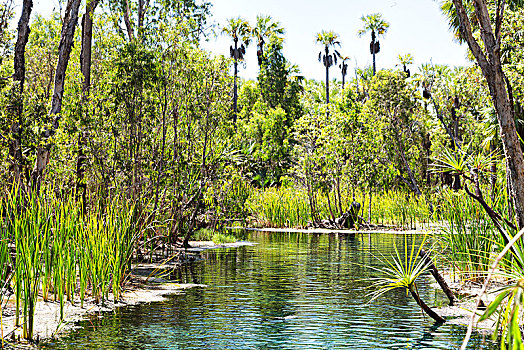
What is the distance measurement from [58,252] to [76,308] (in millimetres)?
1165

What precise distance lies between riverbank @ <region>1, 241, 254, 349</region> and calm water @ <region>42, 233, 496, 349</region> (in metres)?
0.22

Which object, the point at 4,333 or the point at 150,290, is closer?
the point at 4,333

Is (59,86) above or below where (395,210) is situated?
above

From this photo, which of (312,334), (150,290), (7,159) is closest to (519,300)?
(312,334)

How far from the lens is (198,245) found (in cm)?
1823

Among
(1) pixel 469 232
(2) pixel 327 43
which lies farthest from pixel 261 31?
(1) pixel 469 232

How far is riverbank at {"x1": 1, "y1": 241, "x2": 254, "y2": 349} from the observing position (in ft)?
22.7

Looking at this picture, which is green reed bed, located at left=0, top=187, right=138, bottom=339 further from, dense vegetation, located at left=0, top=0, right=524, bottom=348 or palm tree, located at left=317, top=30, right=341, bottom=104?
palm tree, located at left=317, top=30, right=341, bottom=104

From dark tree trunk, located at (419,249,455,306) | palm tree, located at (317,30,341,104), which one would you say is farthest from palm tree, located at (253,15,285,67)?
dark tree trunk, located at (419,249,455,306)

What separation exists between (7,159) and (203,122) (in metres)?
5.55

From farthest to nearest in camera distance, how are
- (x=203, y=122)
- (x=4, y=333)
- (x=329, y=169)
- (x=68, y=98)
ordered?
1. (x=329, y=169)
2. (x=203, y=122)
3. (x=68, y=98)
4. (x=4, y=333)

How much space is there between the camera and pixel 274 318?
8375 millimetres

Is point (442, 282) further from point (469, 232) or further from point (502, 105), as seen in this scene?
point (502, 105)

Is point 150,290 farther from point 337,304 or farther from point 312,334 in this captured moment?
point 312,334
